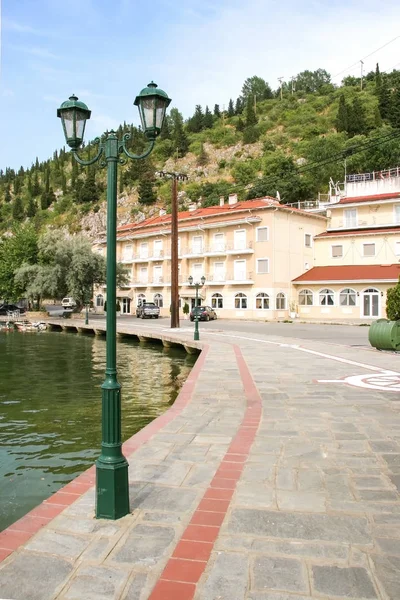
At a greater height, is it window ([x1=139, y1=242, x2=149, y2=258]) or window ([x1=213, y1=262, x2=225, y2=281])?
window ([x1=139, y1=242, x2=149, y2=258])

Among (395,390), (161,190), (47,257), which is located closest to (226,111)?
(161,190)

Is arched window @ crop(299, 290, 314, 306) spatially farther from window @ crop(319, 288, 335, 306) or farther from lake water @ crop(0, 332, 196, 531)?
lake water @ crop(0, 332, 196, 531)

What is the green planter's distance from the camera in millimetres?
16938

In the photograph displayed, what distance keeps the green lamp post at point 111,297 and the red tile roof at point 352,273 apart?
36120mm

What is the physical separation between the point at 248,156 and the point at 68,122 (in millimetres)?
111291

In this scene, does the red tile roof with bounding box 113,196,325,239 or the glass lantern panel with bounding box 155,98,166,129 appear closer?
the glass lantern panel with bounding box 155,98,166,129

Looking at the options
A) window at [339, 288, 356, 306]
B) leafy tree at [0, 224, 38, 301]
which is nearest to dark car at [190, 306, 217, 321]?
window at [339, 288, 356, 306]

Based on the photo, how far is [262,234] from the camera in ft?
142

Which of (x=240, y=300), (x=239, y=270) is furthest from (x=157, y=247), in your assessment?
(x=240, y=300)

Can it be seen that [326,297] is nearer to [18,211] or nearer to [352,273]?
[352,273]

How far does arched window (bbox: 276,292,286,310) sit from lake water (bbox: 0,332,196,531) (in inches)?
860

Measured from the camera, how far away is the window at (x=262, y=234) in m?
43.1

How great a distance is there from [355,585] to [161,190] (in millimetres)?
110385

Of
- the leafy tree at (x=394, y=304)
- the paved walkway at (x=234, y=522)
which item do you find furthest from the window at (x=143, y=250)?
the paved walkway at (x=234, y=522)
